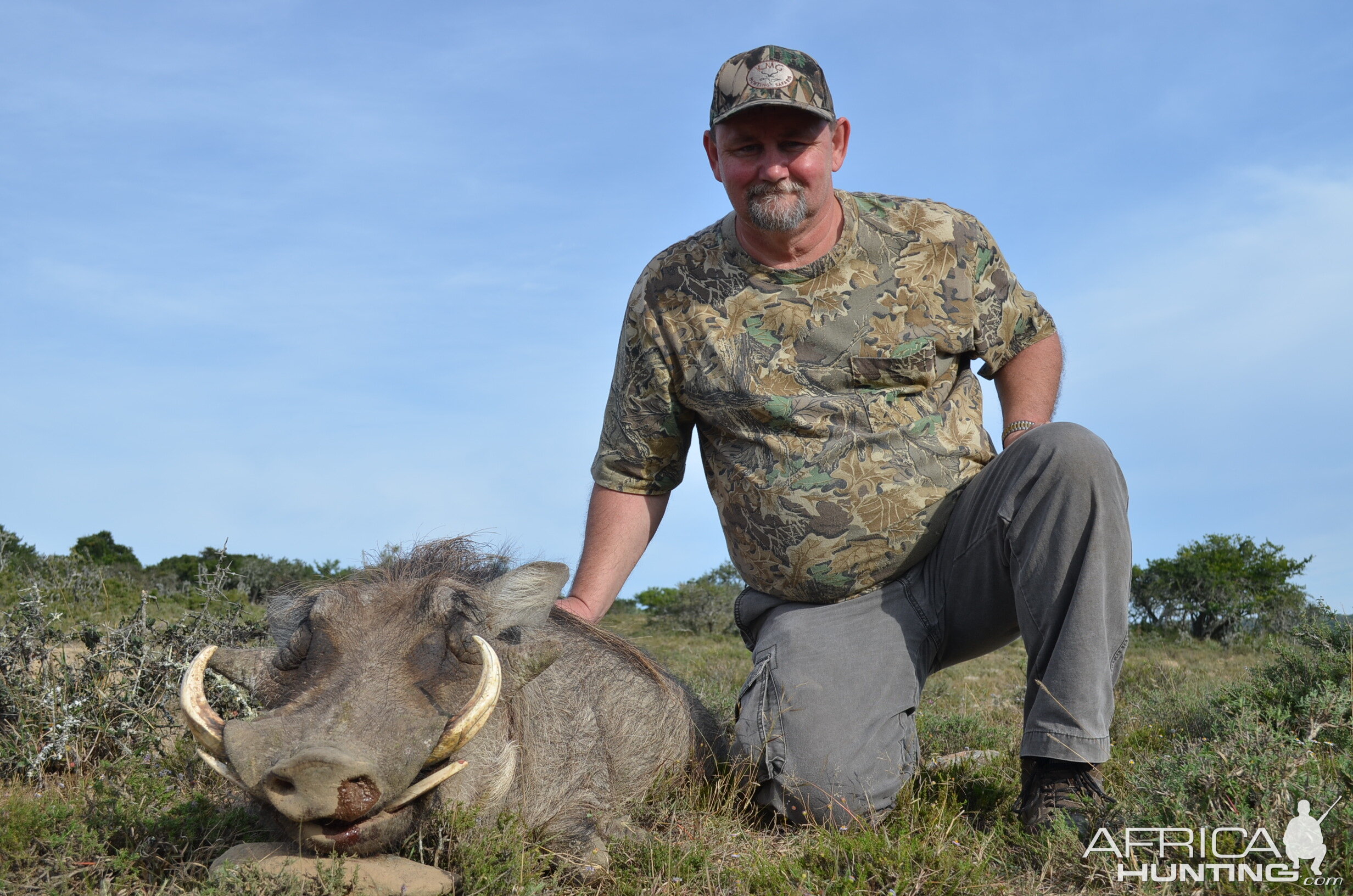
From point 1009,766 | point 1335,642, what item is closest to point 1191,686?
point 1335,642

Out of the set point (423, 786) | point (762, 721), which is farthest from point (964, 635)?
point (423, 786)

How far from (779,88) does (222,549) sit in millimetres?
3161

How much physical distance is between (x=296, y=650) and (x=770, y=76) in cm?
287

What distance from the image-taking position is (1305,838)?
275cm

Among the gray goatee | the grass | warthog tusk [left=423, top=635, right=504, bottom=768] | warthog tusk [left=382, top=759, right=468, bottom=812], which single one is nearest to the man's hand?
the gray goatee

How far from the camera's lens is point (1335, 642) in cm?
538

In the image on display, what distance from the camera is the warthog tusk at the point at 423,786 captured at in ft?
8.41

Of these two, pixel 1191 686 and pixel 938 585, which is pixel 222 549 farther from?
pixel 1191 686

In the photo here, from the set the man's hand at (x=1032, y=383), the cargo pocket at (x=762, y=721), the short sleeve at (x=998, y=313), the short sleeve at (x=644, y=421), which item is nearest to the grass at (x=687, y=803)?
the cargo pocket at (x=762, y=721)

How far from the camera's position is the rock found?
2555 mm

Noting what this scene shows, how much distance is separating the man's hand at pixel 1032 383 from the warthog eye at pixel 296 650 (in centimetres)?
299

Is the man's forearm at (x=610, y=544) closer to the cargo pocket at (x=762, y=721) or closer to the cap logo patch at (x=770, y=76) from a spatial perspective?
the cargo pocket at (x=762, y=721)

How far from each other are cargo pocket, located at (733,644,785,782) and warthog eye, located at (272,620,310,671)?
1758mm

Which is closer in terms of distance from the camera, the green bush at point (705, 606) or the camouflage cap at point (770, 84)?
the camouflage cap at point (770, 84)
